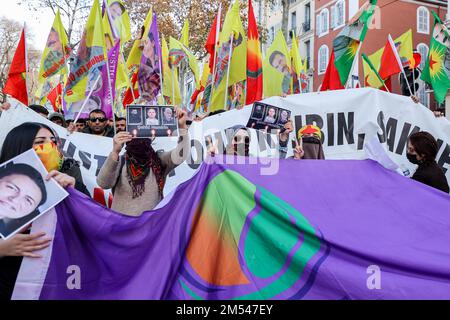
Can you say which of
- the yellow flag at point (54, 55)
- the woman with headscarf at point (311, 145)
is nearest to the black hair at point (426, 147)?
the woman with headscarf at point (311, 145)

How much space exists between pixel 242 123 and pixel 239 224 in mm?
3381

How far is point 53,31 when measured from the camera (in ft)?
26.5

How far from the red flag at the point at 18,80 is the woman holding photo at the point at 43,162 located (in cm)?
471

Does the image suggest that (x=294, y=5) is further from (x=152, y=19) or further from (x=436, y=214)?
(x=436, y=214)

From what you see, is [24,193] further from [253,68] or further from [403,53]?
[403,53]

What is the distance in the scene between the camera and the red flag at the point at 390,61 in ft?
24.3

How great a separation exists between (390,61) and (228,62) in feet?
8.57

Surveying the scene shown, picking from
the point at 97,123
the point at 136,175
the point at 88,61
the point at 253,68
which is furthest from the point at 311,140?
the point at 88,61

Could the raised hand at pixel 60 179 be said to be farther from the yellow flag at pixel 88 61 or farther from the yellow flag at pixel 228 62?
the yellow flag at pixel 228 62

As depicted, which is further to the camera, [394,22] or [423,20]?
[423,20]

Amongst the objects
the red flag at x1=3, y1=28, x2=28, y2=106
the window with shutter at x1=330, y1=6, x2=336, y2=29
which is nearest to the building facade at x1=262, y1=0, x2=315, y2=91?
the window with shutter at x1=330, y1=6, x2=336, y2=29

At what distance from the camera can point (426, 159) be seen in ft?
12.1

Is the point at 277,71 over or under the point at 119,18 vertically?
under

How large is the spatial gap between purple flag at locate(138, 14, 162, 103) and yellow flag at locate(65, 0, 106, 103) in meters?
1.23
